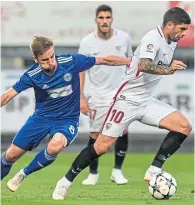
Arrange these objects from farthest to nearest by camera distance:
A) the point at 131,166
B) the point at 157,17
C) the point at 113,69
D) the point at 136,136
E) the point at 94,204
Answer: the point at 157,17 → the point at 136,136 → the point at 131,166 → the point at 113,69 → the point at 94,204

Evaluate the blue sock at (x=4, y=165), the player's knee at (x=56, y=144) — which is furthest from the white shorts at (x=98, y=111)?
the player's knee at (x=56, y=144)

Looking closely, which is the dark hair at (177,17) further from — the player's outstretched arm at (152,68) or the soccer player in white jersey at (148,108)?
the player's outstretched arm at (152,68)

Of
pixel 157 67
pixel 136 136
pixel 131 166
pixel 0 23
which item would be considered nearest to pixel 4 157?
pixel 157 67

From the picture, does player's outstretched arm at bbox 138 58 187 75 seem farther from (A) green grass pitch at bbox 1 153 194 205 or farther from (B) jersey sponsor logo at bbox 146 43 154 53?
(A) green grass pitch at bbox 1 153 194 205

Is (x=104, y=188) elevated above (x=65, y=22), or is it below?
below

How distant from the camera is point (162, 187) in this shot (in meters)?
9.59

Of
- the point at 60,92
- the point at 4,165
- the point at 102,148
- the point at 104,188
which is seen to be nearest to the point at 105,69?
the point at 104,188

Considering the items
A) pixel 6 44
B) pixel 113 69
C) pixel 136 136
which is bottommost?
pixel 136 136

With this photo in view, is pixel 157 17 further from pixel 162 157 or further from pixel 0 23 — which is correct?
pixel 162 157

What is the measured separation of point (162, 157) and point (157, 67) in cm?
112

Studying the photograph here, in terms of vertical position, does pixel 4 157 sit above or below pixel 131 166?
above

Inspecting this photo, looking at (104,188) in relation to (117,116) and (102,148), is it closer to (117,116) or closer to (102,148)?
(102,148)

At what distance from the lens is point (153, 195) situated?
31.9 feet

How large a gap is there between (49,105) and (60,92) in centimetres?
19
